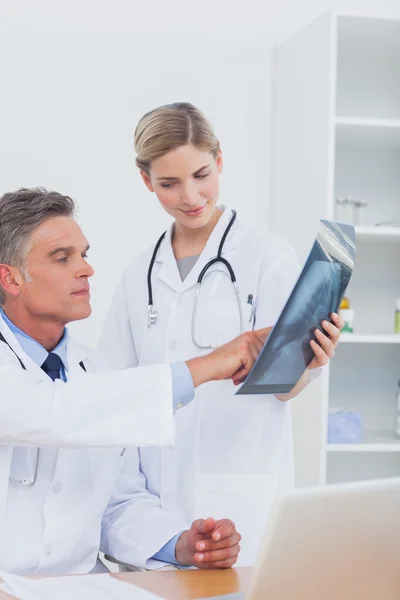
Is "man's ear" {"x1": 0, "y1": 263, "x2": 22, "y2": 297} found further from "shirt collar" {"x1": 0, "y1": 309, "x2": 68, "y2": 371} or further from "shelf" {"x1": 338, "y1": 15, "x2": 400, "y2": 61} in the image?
"shelf" {"x1": 338, "y1": 15, "x2": 400, "y2": 61}

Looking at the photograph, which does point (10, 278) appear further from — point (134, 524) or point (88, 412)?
point (134, 524)

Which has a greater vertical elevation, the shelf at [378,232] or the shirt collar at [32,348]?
the shelf at [378,232]

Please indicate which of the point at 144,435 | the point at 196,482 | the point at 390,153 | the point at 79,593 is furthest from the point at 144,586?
the point at 390,153

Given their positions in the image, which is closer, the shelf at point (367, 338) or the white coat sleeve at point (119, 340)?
the white coat sleeve at point (119, 340)

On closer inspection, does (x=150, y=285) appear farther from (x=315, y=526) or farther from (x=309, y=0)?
(x=309, y=0)

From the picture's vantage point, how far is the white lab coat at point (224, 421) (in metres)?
1.84

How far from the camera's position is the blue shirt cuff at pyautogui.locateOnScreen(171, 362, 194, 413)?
55.6 inches

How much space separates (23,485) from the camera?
1479mm

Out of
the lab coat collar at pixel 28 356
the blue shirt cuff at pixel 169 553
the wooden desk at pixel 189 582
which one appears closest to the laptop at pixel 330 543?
the wooden desk at pixel 189 582

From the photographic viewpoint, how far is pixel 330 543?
0.93m

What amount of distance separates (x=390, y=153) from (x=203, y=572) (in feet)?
7.38

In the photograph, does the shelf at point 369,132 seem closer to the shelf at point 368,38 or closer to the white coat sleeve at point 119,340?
the shelf at point 368,38

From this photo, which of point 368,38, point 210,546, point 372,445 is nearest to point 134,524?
point 210,546

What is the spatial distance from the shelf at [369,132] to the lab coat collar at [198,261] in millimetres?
1086
